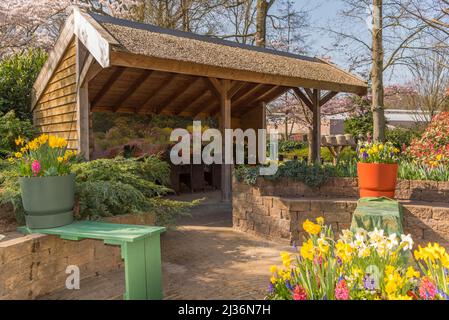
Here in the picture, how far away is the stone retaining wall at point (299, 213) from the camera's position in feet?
16.7

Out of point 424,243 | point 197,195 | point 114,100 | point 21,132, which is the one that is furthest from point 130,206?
point 114,100

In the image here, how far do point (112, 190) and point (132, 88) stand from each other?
20.3 feet

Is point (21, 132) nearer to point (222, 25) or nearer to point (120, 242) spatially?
point (120, 242)

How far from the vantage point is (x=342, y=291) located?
2.03 m

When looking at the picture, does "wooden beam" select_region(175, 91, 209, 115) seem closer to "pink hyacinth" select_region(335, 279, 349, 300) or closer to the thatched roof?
the thatched roof

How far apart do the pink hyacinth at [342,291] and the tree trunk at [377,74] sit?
32.5 feet

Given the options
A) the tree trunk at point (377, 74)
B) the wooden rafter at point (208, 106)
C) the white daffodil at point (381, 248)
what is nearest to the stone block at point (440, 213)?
the white daffodil at point (381, 248)

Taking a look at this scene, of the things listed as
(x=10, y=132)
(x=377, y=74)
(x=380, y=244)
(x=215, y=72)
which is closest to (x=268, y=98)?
(x=377, y=74)

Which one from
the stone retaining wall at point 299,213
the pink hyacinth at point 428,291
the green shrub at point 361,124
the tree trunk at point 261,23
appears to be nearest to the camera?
the pink hyacinth at point 428,291

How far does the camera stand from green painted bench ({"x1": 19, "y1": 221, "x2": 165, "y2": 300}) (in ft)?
10.7

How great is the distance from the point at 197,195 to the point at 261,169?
4.45m

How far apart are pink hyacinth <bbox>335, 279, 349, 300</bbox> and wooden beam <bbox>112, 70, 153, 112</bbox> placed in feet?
26.7

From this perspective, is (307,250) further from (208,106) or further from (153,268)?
(208,106)

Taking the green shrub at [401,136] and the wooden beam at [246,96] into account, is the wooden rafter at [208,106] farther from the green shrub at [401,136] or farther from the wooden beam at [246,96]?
the green shrub at [401,136]
